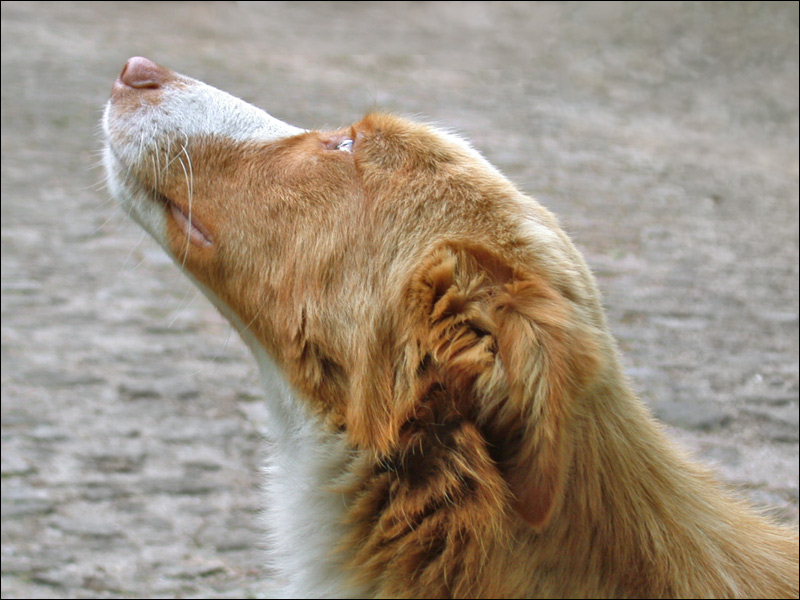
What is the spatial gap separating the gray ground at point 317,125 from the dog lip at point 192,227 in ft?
2.96

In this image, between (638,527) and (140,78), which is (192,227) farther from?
(638,527)

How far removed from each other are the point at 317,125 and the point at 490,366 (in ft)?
A: 27.3

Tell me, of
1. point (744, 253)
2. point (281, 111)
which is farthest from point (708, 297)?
point (281, 111)

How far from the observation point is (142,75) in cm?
327

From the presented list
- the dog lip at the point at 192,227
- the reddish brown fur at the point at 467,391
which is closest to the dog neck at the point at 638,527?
the reddish brown fur at the point at 467,391

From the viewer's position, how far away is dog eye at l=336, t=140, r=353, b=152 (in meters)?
3.07

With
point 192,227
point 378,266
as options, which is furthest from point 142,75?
point 378,266

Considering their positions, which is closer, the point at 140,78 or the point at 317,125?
the point at 140,78

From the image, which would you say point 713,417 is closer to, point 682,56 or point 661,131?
point 661,131

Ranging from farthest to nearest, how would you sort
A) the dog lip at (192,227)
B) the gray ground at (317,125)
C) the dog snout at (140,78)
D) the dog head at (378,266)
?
1. the gray ground at (317,125)
2. the dog snout at (140,78)
3. the dog lip at (192,227)
4. the dog head at (378,266)

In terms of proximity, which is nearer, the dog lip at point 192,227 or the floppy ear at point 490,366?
the floppy ear at point 490,366

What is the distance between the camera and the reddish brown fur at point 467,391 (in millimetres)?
2252

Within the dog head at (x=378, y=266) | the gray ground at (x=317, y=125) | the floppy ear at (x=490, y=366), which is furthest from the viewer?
the gray ground at (x=317, y=125)

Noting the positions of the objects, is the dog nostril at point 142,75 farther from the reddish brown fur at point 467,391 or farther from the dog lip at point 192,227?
the reddish brown fur at point 467,391
